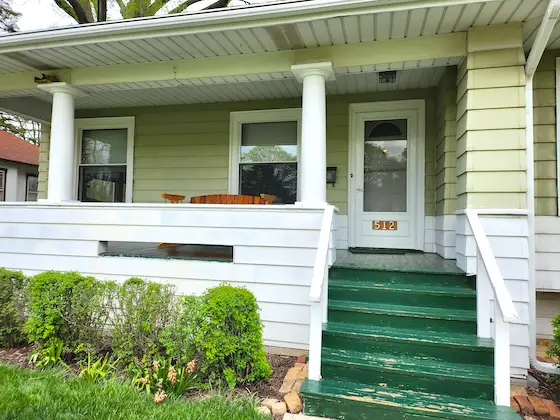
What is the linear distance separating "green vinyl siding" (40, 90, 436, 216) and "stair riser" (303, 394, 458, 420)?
291 centimetres

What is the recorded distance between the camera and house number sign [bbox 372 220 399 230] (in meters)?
4.50

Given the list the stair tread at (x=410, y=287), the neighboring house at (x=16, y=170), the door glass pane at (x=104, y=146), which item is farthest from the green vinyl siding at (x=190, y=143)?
the neighboring house at (x=16, y=170)

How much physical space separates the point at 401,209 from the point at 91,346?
12.0 ft

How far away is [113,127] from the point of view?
572cm

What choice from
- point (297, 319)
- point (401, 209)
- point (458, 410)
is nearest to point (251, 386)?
point (297, 319)

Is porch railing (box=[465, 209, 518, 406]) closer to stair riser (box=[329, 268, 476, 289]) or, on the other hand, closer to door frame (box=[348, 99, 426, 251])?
stair riser (box=[329, 268, 476, 289])

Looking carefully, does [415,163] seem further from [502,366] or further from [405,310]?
[502,366]

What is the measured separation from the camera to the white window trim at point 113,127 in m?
5.60

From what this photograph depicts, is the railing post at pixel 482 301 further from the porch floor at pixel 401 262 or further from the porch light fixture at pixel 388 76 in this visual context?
the porch light fixture at pixel 388 76

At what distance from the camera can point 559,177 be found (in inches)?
133

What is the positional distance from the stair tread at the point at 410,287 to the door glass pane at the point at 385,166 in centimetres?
162

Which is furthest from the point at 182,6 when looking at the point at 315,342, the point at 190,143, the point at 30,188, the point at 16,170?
the point at 315,342

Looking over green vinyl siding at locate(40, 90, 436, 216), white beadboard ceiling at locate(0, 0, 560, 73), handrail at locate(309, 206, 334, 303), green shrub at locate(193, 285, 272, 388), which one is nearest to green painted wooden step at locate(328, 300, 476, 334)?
handrail at locate(309, 206, 334, 303)

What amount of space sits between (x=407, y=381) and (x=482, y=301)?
0.88 m
